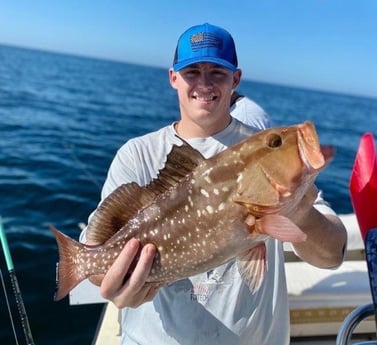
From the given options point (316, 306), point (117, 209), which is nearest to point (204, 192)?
point (117, 209)

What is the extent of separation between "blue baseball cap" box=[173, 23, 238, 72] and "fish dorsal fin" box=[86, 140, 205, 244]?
67 cm

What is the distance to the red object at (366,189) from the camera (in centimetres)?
215

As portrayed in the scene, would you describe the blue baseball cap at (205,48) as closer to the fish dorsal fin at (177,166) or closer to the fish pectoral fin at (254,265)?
the fish dorsal fin at (177,166)

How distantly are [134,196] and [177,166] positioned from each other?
0.89 feet

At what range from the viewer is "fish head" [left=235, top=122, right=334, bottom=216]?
187cm

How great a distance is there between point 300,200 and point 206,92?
869 millimetres

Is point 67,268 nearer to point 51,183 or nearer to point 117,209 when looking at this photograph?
point 117,209

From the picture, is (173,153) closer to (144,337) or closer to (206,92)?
(206,92)

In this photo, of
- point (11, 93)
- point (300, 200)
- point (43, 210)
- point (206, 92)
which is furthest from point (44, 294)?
point (11, 93)

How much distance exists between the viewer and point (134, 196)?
2305mm

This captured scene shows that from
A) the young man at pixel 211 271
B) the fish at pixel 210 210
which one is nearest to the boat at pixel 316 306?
the young man at pixel 211 271

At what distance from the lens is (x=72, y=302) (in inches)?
155

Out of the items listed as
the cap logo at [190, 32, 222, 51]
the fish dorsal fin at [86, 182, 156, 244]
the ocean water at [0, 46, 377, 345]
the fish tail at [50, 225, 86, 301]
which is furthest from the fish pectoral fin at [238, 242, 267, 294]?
the ocean water at [0, 46, 377, 345]

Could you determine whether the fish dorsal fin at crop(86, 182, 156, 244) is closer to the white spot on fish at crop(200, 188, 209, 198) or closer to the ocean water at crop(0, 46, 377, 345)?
the white spot on fish at crop(200, 188, 209, 198)
